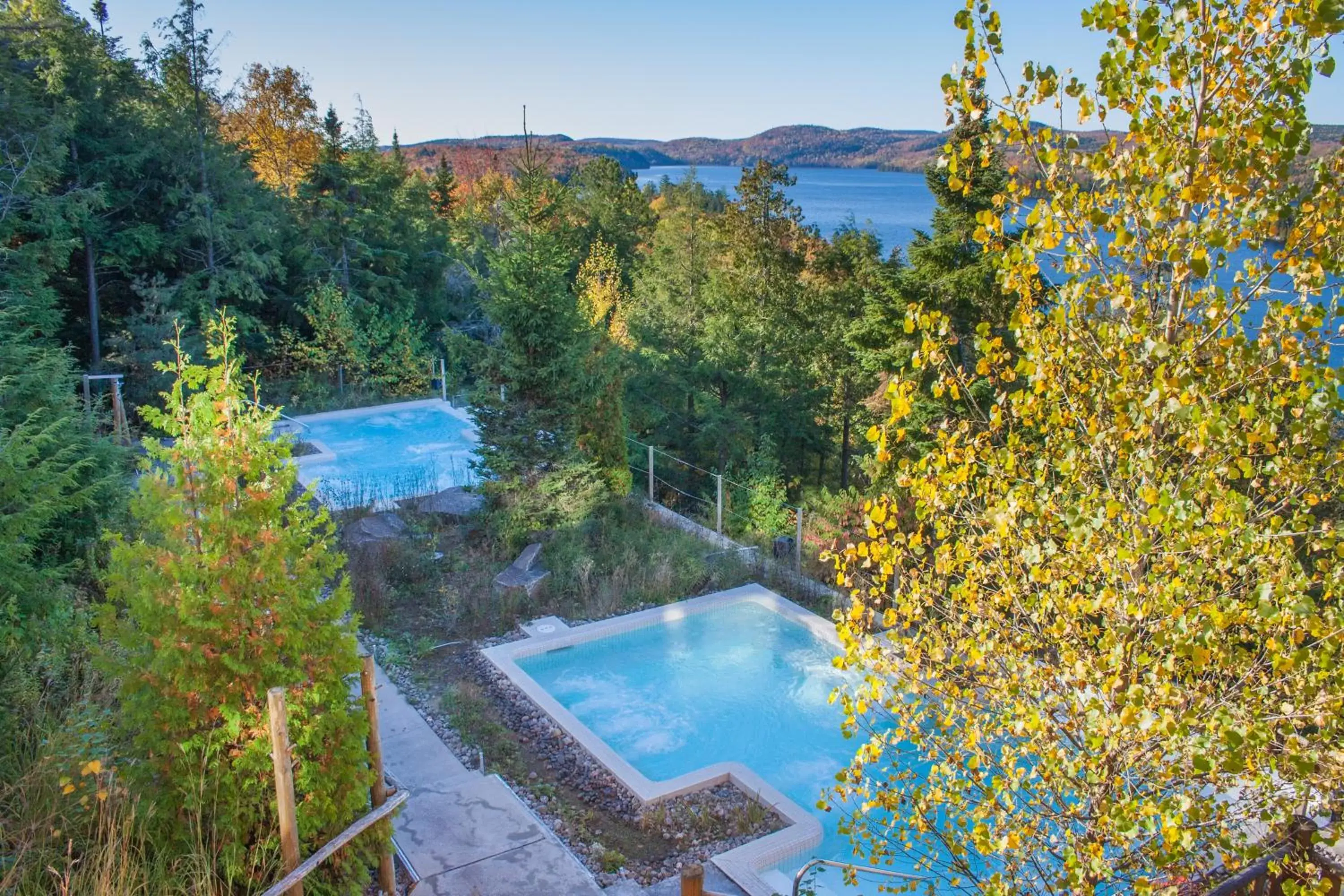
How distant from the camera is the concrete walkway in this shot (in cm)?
504

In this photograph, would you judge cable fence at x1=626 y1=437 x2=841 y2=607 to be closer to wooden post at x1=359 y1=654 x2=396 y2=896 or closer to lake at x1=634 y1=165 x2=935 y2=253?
wooden post at x1=359 y1=654 x2=396 y2=896

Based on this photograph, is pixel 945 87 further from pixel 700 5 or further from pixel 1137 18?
pixel 700 5

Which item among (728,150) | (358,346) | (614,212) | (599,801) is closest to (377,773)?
(599,801)

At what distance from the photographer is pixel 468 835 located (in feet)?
18.0

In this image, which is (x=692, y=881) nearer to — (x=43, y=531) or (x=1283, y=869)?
(x=1283, y=869)

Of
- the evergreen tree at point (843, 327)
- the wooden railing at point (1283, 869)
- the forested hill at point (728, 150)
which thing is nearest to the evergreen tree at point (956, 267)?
the forested hill at point (728, 150)

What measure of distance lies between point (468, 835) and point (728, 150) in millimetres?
55694

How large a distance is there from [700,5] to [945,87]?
1014 inches

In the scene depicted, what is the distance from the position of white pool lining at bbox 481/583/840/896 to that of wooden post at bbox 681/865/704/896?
6.52 ft

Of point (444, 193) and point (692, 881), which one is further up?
point (444, 193)

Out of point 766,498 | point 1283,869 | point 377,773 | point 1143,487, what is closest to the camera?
point 1143,487

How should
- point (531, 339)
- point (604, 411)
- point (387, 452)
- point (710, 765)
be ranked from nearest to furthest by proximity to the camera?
point (710, 765) < point (531, 339) < point (604, 411) < point (387, 452)

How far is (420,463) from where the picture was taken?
15.2 metres

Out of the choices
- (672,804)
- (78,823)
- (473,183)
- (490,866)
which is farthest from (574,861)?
(473,183)
